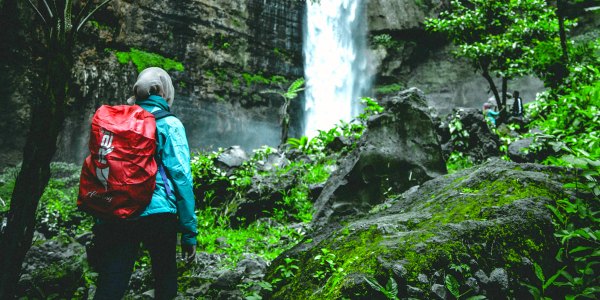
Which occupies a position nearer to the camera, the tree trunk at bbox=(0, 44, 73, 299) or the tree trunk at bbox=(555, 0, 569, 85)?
the tree trunk at bbox=(0, 44, 73, 299)

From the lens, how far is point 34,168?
2.88 m

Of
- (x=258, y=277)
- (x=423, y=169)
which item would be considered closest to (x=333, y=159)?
(x=423, y=169)

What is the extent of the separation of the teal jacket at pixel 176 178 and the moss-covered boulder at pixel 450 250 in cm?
63

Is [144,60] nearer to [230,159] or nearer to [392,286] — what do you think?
[230,159]

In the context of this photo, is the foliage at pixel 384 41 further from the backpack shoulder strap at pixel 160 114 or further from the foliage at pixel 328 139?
the backpack shoulder strap at pixel 160 114

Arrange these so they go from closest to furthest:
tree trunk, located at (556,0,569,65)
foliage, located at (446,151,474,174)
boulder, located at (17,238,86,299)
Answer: boulder, located at (17,238,86,299)
tree trunk, located at (556,0,569,65)
foliage, located at (446,151,474,174)

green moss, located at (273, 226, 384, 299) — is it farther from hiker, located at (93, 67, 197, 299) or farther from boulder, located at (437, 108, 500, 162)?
boulder, located at (437, 108, 500, 162)

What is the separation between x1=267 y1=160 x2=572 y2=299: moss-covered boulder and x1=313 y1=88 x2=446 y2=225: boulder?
2.44m

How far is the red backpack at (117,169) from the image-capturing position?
1.93m

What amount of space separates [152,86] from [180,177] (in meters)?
0.63

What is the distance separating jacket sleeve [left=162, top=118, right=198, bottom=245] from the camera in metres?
2.18

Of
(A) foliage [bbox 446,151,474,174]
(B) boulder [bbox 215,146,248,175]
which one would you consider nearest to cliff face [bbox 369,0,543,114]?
(A) foliage [bbox 446,151,474,174]

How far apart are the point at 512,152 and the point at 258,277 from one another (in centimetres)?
376

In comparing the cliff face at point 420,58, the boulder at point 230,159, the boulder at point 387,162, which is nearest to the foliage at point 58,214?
the boulder at point 230,159
